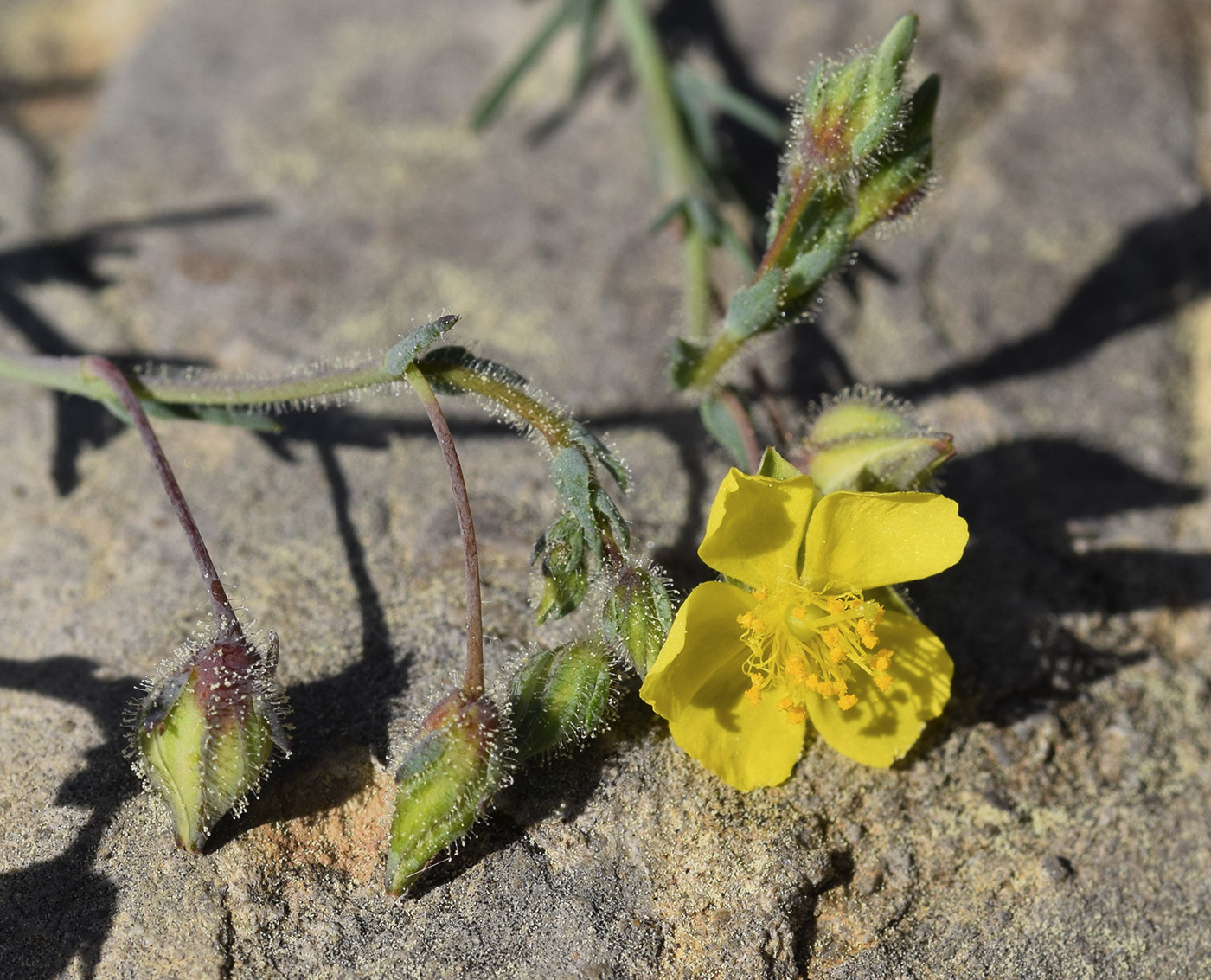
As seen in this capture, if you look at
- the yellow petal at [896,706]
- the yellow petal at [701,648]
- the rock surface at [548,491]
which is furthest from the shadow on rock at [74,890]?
the yellow petal at [896,706]

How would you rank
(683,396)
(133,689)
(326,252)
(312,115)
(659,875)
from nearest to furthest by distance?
(659,875), (133,689), (683,396), (326,252), (312,115)

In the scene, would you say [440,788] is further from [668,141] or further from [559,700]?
[668,141]

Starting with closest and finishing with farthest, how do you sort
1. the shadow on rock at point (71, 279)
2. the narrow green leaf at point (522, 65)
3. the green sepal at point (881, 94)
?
the green sepal at point (881, 94)
the shadow on rock at point (71, 279)
the narrow green leaf at point (522, 65)

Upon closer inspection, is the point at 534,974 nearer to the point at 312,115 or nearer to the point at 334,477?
the point at 334,477

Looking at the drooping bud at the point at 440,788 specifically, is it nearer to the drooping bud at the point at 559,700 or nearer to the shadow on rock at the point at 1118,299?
the drooping bud at the point at 559,700

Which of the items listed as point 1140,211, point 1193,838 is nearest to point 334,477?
point 1193,838

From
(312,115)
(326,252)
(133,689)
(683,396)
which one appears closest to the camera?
(133,689)

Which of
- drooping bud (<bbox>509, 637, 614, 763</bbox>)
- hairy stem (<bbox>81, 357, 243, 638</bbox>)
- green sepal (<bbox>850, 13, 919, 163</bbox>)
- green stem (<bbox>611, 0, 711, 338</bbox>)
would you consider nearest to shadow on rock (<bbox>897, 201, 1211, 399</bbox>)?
green stem (<bbox>611, 0, 711, 338</bbox>)
